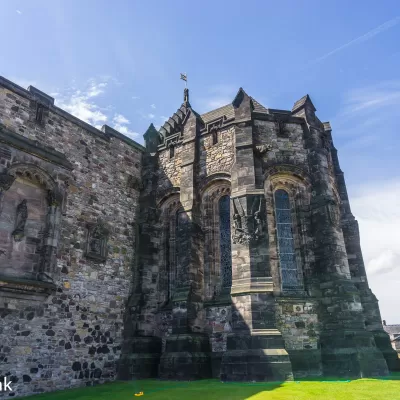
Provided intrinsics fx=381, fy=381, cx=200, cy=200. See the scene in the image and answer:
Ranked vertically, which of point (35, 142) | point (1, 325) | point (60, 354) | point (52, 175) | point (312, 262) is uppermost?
point (35, 142)

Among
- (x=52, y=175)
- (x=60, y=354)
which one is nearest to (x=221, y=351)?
(x=60, y=354)

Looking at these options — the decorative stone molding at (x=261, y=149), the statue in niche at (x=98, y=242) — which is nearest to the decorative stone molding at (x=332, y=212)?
the decorative stone molding at (x=261, y=149)

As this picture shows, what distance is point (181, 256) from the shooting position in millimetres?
13242

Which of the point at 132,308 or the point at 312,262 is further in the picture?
the point at 132,308

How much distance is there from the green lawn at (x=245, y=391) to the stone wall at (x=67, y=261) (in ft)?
3.58

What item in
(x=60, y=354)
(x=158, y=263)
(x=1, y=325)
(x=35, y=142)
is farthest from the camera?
(x=158, y=263)

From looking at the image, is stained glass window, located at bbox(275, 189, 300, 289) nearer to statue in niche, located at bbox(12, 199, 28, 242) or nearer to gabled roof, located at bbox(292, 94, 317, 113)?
gabled roof, located at bbox(292, 94, 317, 113)

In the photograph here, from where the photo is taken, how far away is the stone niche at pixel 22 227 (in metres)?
10.8

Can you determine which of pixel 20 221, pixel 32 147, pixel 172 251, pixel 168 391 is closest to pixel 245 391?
pixel 168 391

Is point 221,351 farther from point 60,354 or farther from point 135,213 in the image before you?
point 135,213

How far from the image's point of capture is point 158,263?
14727 mm

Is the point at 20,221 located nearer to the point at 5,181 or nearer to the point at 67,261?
the point at 5,181

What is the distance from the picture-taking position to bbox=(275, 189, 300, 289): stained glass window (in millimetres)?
12664

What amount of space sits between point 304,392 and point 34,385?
716cm
